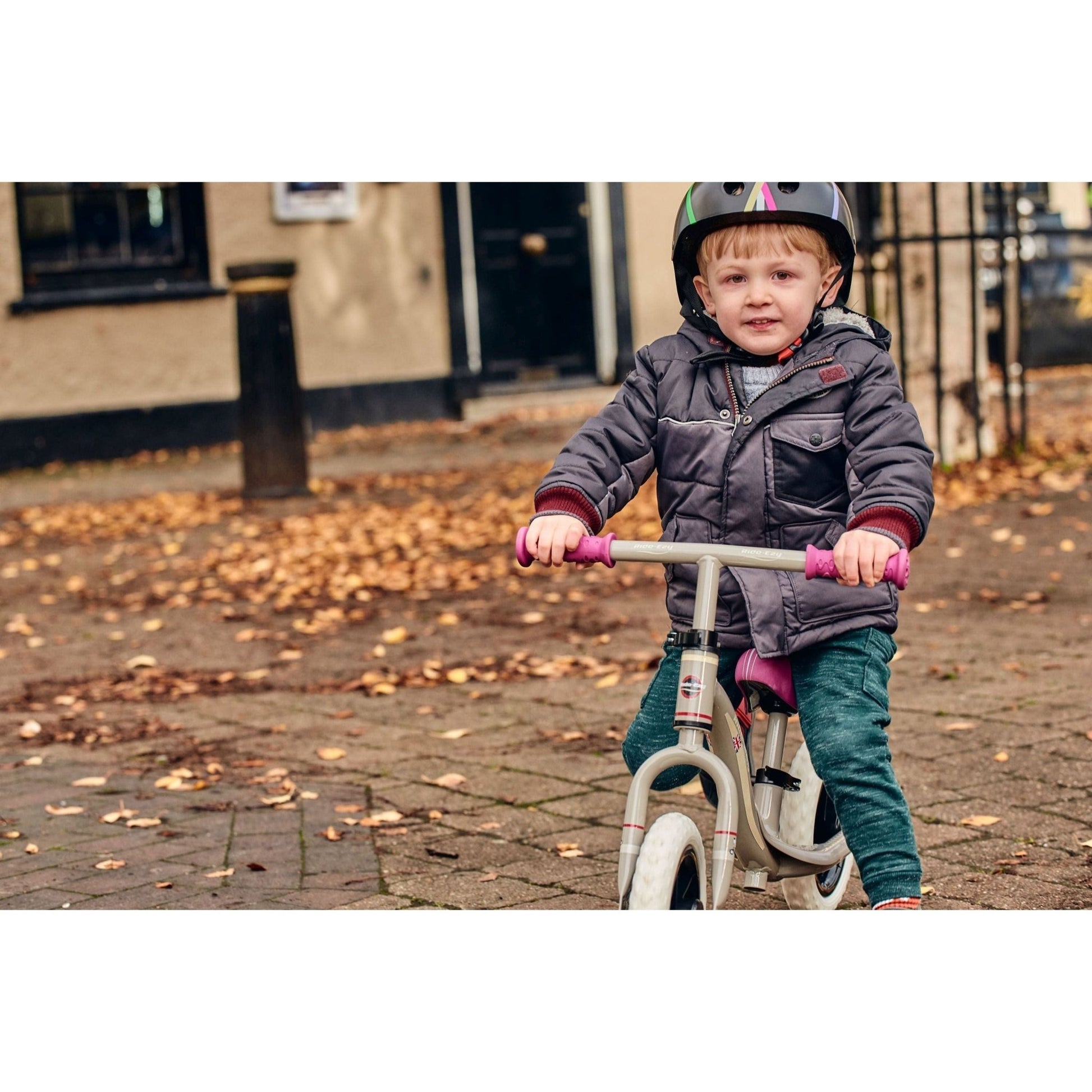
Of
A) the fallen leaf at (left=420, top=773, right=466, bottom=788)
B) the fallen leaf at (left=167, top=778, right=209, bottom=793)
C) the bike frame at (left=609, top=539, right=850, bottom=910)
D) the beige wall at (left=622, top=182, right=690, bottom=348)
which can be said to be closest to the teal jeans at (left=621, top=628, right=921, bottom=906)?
the bike frame at (left=609, top=539, right=850, bottom=910)

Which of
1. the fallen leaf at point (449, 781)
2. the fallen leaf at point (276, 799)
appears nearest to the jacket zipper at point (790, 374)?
the fallen leaf at point (449, 781)

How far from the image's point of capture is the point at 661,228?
1575cm

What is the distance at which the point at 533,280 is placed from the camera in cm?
1545

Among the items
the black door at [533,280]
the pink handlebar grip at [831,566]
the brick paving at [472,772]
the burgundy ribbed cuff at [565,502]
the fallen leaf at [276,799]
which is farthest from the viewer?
the black door at [533,280]

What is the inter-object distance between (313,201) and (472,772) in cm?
1041

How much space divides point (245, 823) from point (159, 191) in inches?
412

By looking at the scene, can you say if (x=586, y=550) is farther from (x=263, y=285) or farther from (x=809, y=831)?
(x=263, y=285)

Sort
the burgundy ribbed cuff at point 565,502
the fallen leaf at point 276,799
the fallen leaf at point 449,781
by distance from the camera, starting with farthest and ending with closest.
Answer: the fallen leaf at point 449,781 → the fallen leaf at point 276,799 → the burgundy ribbed cuff at point 565,502

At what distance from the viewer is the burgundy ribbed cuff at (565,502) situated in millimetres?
2705

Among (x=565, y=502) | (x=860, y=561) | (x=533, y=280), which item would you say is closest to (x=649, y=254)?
(x=533, y=280)

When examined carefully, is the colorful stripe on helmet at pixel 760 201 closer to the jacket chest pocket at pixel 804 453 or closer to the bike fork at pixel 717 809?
the jacket chest pocket at pixel 804 453

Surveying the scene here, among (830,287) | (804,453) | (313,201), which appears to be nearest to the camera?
(804,453)

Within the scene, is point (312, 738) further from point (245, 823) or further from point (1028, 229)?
point (1028, 229)

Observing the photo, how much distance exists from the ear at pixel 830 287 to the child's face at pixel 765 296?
5 centimetres
